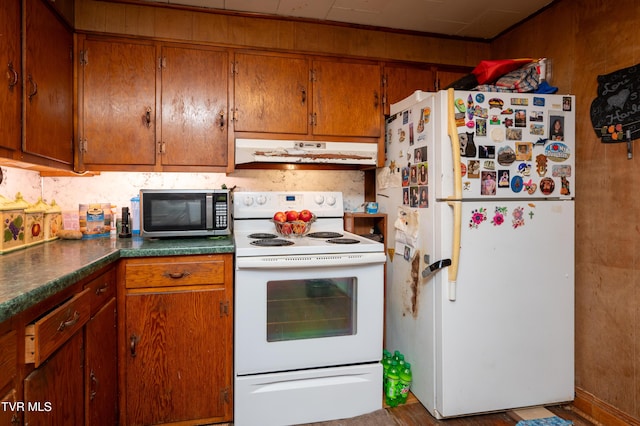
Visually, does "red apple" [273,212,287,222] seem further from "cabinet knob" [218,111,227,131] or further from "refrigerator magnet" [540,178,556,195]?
"refrigerator magnet" [540,178,556,195]

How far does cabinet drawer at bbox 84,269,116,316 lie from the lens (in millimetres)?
1430

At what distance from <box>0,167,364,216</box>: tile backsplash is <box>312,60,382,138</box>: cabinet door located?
43 cm

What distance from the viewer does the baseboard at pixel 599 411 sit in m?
1.74

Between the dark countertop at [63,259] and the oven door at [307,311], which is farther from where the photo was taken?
the oven door at [307,311]

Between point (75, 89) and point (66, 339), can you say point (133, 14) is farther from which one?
point (66, 339)

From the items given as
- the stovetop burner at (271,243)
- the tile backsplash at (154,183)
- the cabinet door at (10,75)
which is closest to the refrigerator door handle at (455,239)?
the stovetop burner at (271,243)

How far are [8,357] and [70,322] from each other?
0.33 m

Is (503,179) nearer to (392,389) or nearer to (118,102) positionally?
(392,389)

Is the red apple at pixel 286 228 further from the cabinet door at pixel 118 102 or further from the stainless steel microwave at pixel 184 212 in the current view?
Answer: the cabinet door at pixel 118 102

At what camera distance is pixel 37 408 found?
1004mm

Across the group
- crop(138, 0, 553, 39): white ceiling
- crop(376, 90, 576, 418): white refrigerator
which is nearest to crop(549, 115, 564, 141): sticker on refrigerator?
crop(376, 90, 576, 418): white refrigerator

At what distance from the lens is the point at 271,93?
7.49ft

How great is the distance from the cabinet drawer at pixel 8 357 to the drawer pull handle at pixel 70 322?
8.8 inches

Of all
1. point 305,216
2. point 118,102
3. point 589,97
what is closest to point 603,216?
point 589,97
